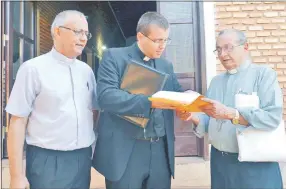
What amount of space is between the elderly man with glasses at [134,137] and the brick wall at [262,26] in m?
2.47

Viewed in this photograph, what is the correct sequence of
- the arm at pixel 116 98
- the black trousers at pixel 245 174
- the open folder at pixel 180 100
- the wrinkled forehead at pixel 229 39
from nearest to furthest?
the open folder at pixel 180 100, the arm at pixel 116 98, the black trousers at pixel 245 174, the wrinkled forehead at pixel 229 39

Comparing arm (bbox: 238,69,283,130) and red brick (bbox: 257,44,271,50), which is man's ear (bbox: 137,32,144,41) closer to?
arm (bbox: 238,69,283,130)

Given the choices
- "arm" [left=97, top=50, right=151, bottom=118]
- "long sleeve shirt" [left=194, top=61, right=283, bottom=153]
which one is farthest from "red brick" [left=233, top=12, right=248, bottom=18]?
"arm" [left=97, top=50, right=151, bottom=118]

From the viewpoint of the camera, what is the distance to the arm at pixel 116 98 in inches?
75.9

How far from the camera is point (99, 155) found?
7.19ft

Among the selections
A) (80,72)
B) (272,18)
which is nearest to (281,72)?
(272,18)

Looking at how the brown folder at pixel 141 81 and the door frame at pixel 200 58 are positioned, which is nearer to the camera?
the brown folder at pixel 141 81

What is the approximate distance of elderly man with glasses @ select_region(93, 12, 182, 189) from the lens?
2.09m

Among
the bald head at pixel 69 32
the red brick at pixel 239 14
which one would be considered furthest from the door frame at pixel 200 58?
the bald head at pixel 69 32

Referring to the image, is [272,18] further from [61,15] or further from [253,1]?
[61,15]

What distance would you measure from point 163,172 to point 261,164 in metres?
0.68

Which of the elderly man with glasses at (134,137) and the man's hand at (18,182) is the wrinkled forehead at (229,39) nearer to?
the elderly man with glasses at (134,137)

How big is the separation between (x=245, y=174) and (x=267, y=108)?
48 cm

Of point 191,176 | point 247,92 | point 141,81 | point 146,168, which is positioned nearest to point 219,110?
point 247,92
